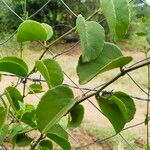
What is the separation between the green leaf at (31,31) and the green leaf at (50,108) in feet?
0.19

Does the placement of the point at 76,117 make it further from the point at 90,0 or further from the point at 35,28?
the point at 90,0

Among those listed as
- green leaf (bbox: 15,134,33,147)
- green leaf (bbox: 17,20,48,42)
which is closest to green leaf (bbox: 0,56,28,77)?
green leaf (bbox: 17,20,48,42)

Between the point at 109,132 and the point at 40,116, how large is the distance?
2.59 metres

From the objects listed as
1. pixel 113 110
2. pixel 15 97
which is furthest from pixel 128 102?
pixel 15 97

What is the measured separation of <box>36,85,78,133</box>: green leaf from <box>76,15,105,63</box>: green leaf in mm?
30

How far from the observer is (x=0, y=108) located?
1.25 feet

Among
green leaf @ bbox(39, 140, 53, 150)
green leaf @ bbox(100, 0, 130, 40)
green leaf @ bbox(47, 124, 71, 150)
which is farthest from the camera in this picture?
green leaf @ bbox(39, 140, 53, 150)

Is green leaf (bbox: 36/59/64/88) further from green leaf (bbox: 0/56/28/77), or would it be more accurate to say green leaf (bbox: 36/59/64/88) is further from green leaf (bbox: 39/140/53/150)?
green leaf (bbox: 39/140/53/150)

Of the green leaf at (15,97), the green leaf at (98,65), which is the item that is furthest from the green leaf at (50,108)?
the green leaf at (15,97)

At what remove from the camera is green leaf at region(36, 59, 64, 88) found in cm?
32

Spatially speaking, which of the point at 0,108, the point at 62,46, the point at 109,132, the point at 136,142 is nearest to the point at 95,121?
the point at 109,132

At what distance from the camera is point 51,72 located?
13.1 inches

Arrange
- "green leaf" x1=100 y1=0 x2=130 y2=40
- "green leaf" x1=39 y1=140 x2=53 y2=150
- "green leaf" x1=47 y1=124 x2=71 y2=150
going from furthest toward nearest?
"green leaf" x1=39 y1=140 x2=53 y2=150 < "green leaf" x1=47 y1=124 x2=71 y2=150 < "green leaf" x1=100 y1=0 x2=130 y2=40

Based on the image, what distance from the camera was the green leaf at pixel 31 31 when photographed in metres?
0.32
